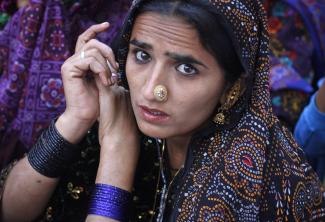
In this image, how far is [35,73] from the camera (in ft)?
8.13

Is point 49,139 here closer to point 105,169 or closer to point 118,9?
point 105,169

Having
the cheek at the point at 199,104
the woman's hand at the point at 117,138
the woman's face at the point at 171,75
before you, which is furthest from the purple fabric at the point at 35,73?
the cheek at the point at 199,104

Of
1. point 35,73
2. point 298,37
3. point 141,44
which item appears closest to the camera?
point 141,44

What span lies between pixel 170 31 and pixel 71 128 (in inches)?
21.8

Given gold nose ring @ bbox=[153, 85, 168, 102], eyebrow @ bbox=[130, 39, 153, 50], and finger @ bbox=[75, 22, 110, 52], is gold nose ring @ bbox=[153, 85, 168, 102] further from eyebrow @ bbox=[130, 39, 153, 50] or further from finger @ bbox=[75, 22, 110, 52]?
finger @ bbox=[75, 22, 110, 52]

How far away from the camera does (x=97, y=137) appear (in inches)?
77.7

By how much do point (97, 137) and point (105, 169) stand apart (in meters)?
0.26

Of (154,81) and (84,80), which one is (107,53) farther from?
(154,81)

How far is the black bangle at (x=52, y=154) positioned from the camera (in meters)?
1.81

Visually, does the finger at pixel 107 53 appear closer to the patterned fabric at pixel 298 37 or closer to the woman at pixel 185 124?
the woman at pixel 185 124

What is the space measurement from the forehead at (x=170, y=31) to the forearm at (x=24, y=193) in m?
0.67

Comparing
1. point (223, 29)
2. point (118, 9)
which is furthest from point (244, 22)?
point (118, 9)

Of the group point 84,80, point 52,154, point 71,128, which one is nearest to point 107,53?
point 84,80

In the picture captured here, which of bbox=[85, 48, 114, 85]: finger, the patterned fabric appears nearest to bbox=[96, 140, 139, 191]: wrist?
bbox=[85, 48, 114, 85]: finger
